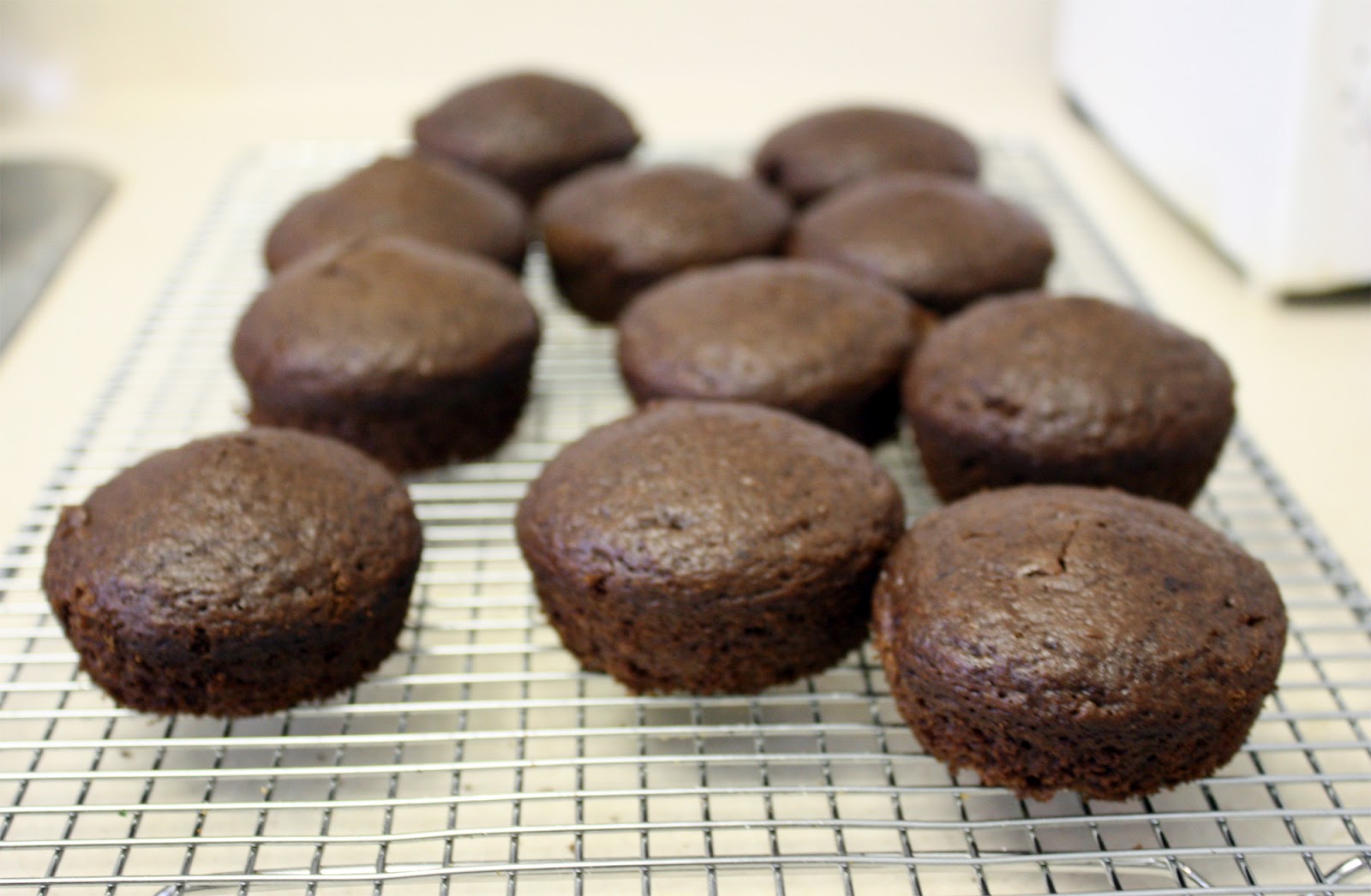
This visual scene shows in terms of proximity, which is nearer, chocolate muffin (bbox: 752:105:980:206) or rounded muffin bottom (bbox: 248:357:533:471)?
rounded muffin bottom (bbox: 248:357:533:471)

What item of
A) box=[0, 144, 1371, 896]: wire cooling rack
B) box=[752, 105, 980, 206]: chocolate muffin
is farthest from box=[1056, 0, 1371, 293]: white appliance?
box=[0, 144, 1371, 896]: wire cooling rack

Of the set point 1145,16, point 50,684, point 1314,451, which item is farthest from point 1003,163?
point 50,684

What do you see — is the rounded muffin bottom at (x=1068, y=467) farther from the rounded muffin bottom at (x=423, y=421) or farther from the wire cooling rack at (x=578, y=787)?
the rounded muffin bottom at (x=423, y=421)

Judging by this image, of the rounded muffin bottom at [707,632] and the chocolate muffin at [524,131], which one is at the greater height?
the chocolate muffin at [524,131]

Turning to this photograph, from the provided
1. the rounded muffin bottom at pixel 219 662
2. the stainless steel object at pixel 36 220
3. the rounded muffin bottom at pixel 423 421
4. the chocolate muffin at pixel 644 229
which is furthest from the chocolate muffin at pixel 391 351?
the stainless steel object at pixel 36 220

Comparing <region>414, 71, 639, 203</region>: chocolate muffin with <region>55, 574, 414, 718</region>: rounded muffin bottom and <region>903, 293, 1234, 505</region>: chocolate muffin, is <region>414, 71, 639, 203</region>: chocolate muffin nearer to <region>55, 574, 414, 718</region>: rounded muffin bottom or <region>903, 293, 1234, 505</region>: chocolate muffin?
<region>903, 293, 1234, 505</region>: chocolate muffin

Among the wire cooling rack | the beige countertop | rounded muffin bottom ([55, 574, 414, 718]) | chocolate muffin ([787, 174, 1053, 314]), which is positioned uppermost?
chocolate muffin ([787, 174, 1053, 314])
